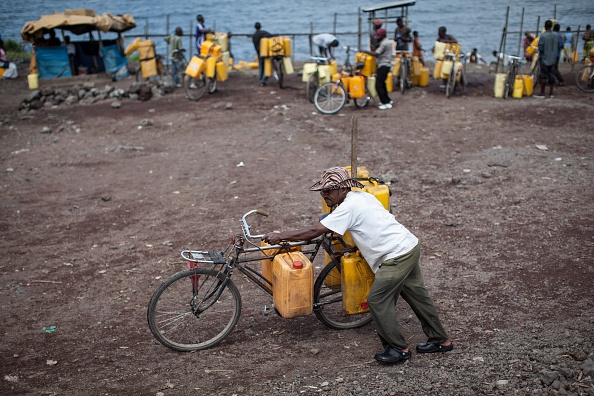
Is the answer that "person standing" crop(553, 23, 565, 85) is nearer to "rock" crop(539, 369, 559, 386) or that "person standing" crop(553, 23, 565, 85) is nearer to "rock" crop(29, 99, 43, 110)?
"rock" crop(539, 369, 559, 386)

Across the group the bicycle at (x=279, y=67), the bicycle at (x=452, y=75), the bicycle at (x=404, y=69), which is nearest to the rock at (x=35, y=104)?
the bicycle at (x=279, y=67)

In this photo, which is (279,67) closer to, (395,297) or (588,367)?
(395,297)

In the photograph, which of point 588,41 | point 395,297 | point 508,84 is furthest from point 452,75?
point 395,297

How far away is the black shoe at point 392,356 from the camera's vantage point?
14.9 feet

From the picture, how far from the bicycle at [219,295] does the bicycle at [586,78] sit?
12.0 meters

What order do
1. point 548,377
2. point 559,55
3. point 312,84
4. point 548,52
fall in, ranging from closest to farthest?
1. point 548,377
2. point 548,52
3. point 559,55
4. point 312,84

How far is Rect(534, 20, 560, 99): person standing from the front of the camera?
13938mm

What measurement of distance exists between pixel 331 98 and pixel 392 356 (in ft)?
30.9

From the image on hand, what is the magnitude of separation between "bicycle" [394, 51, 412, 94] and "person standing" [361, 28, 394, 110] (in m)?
1.63

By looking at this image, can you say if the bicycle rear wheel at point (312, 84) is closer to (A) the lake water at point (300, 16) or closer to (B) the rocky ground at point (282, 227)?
(B) the rocky ground at point (282, 227)

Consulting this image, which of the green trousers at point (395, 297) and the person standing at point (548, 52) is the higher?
the person standing at point (548, 52)

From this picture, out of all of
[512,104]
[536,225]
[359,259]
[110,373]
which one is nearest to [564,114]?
[512,104]

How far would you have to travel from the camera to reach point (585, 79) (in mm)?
14891

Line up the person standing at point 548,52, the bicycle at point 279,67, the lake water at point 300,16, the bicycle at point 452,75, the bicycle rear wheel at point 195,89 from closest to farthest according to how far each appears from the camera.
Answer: the person standing at point 548,52
the bicycle at point 452,75
the bicycle rear wheel at point 195,89
the bicycle at point 279,67
the lake water at point 300,16
